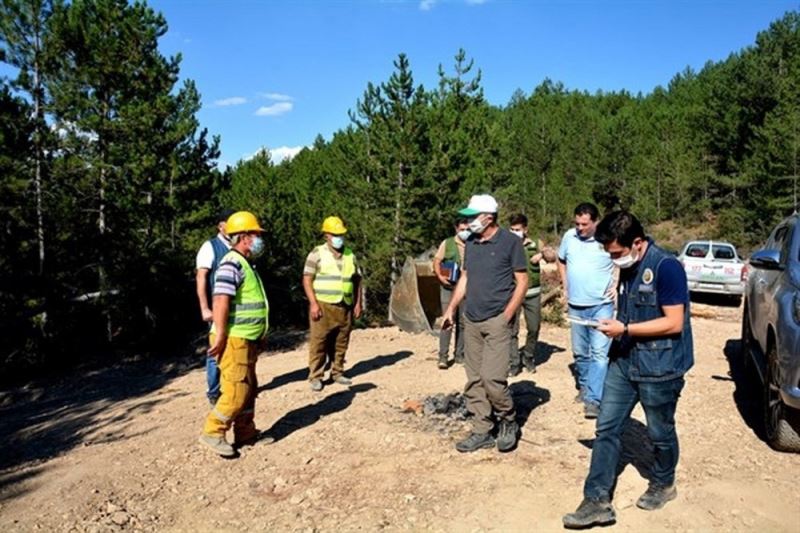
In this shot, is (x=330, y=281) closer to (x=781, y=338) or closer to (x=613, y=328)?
(x=613, y=328)

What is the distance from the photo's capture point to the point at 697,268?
16.0m

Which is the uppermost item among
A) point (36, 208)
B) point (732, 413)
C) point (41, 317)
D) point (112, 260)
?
point (36, 208)

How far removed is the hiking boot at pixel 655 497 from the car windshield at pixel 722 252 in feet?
47.0

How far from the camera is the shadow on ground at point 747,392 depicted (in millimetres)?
5648

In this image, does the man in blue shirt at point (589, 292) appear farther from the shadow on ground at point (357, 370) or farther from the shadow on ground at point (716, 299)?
the shadow on ground at point (716, 299)

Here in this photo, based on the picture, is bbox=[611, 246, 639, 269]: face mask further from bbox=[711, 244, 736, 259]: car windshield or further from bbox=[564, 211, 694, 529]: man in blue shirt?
bbox=[711, 244, 736, 259]: car windshield

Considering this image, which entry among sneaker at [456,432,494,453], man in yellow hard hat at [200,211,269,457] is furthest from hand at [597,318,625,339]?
man in yellow hard hat at [200,211,269,457]

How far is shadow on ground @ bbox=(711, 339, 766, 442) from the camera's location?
18.5ft

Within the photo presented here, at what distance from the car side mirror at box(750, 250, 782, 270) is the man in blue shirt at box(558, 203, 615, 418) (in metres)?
1.19

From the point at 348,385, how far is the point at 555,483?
331cm

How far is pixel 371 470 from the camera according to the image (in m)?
4.51

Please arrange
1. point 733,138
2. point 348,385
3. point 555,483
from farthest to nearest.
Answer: point 733,138 < point 348,385 < point 555,483

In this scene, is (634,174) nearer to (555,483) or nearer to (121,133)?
(121,133)

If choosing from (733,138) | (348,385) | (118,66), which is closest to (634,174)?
(733,138)
